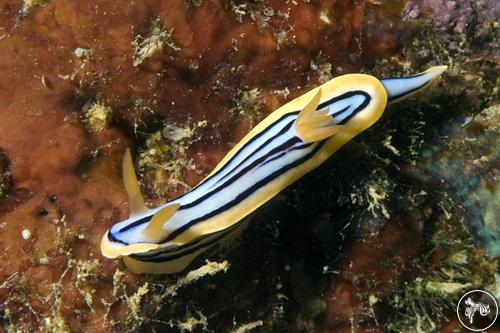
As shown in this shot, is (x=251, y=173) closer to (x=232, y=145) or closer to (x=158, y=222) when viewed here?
(x=232, y=145)

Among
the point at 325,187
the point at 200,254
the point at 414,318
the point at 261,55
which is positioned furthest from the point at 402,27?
the point at 414,318

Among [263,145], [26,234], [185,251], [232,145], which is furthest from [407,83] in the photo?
[26,234]

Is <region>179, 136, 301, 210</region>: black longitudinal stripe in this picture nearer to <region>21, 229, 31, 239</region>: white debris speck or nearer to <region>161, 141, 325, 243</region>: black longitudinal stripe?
<region>161, 141, 325, 243</region>: black longitudinal stripe

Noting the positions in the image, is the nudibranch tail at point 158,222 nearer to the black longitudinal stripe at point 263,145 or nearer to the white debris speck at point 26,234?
the black longitudinal stripe at point 263,145

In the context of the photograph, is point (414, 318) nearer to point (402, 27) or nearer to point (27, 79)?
point (402, 27)

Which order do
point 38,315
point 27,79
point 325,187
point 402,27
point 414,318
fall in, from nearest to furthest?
point 27,79 → point 38,315 → point 402,27 → point 325,187 → point 414,318

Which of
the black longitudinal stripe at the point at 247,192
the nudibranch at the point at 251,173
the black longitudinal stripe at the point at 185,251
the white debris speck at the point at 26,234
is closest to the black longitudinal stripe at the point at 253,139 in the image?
the nudibranch at the point at 251,173
